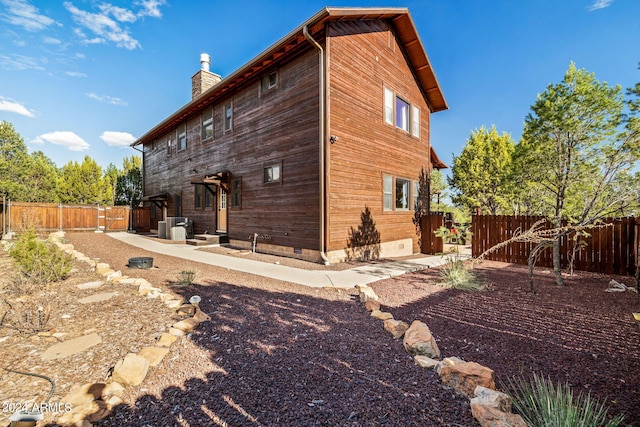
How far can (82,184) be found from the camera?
29000mm

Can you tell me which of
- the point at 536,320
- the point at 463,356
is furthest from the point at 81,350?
the point at 536,320

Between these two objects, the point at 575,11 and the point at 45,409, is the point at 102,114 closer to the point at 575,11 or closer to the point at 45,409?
the point at 45,409

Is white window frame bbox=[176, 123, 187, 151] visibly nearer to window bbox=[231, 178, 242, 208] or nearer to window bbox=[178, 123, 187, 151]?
window bbox=[178, 123, 187, 151]

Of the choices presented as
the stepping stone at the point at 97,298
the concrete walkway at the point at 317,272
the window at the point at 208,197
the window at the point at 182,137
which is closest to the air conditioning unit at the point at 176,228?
the window at the point at 208,197

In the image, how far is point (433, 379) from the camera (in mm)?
2285

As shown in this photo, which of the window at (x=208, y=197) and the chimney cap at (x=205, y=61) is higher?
the chimney cap at (x=205, y=61)

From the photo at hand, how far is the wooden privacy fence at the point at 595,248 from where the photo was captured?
653 cm

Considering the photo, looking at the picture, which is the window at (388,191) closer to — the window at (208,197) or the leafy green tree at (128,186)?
the window at (208,197)

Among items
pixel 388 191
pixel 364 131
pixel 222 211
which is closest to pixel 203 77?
pixel 222 211

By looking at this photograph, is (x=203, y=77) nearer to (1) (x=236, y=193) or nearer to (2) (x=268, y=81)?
(2) (x=268, y=81)

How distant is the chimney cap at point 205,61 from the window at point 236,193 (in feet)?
27.1

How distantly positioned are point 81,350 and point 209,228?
34.5 feet

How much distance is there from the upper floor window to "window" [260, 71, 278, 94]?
4.17 m

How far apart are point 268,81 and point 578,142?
30.5 feet
